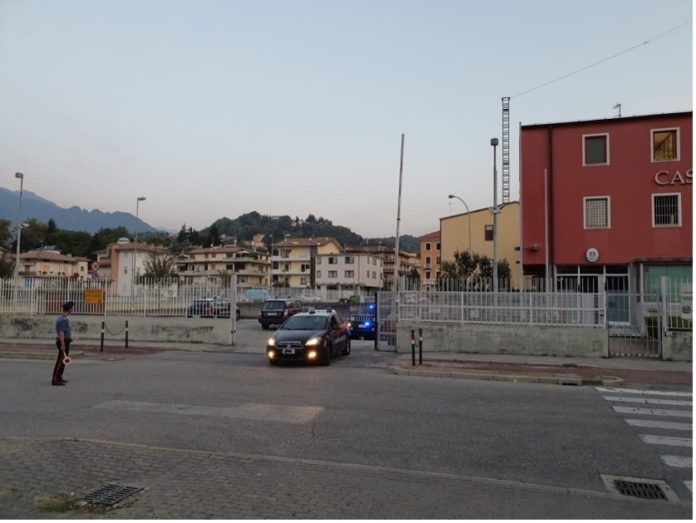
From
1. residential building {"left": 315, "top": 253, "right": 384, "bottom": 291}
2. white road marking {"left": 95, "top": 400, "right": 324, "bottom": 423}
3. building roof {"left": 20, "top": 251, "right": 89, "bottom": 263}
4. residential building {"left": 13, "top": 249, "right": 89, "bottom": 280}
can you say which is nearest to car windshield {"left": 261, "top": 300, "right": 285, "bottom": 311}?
white road marking {"left": 95, "top": 400, "right": 324, "bottom": 423}

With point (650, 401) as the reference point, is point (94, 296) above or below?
above

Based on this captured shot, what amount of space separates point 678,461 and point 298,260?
331ft

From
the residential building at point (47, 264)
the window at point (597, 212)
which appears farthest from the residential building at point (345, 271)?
the window at point (597, 212)

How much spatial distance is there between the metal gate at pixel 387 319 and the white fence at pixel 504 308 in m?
0.51

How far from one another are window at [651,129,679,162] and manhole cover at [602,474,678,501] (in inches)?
1143

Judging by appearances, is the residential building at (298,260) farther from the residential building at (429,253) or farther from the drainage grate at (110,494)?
the drainage grate at (110,494)

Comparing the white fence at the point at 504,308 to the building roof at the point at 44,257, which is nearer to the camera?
the white fence at the point at 504,308

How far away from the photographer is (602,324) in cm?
1745

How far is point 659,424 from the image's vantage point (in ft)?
29.5

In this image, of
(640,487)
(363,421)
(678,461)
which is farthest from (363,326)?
(640,487)

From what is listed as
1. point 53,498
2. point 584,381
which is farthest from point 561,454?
point 584,381

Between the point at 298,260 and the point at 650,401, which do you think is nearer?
the point at 650,401

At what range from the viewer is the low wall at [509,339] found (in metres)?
17.5

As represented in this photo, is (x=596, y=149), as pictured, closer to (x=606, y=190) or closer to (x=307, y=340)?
(x=606, y=190)
